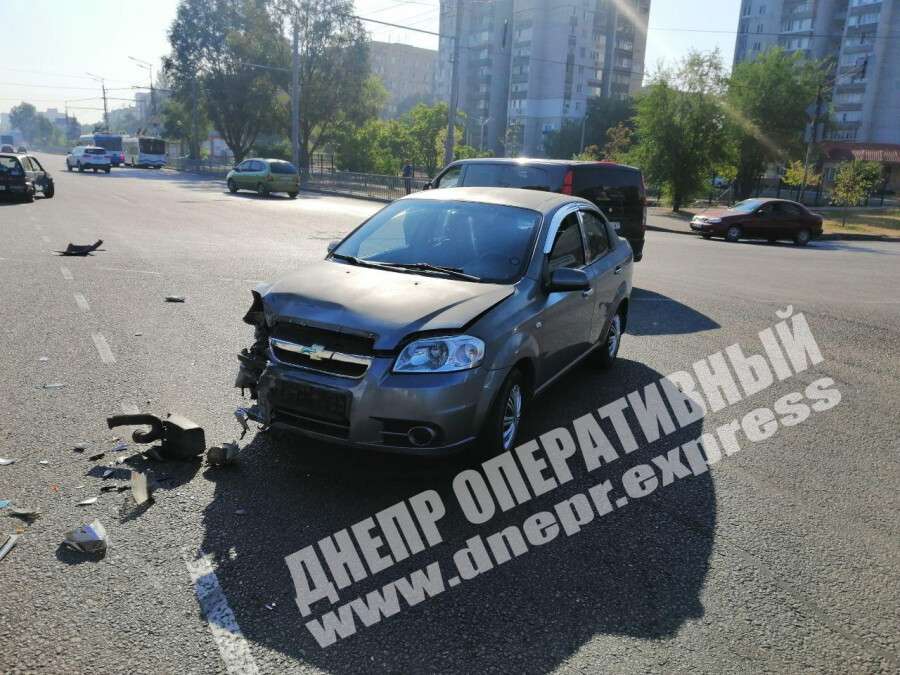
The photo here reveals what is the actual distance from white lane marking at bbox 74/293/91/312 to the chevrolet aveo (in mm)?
4545

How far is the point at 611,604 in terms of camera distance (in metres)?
3.18

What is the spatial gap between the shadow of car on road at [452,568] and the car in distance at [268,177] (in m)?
30.5

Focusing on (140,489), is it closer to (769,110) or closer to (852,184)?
(852,184)

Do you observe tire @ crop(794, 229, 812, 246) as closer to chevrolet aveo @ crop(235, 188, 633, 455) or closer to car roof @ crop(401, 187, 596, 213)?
car roof @ crop(401, 187, 596, 213)

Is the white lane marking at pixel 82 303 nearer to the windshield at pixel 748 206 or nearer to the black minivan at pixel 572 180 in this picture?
the black minivan at pixel 572 180

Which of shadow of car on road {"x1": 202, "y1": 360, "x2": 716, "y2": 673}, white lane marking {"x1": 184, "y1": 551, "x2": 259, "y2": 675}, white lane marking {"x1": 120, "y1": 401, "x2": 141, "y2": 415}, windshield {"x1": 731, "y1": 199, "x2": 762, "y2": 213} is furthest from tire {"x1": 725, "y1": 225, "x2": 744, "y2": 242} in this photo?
white lane marking {"x1": 184, "y1": 551, "x2": 259, "y2": 675}

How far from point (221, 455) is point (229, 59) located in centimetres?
6163

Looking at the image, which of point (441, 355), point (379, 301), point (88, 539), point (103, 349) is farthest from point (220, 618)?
point (103, 349)

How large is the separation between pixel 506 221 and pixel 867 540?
297 cm

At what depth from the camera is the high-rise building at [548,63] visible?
343ft

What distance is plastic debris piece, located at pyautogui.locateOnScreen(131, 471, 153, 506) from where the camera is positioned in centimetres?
385

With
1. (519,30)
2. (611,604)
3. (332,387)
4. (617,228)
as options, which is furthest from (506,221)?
(519,30)

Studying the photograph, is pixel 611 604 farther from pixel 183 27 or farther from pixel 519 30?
pixel 519 30

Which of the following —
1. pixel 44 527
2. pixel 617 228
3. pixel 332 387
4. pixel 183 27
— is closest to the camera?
pixel 44 527
